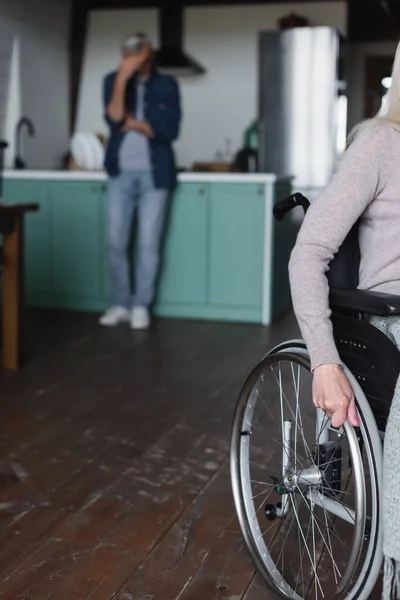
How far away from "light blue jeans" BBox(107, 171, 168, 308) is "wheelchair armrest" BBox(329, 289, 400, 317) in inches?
130

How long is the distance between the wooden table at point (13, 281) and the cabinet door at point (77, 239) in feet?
4.86

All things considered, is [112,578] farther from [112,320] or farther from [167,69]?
[167,69]

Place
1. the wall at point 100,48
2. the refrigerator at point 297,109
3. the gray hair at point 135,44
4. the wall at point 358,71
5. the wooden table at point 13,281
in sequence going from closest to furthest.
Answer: the wooden table at point 13,281 → the gray hair at point 135,44 → the refrigerator at point 297,109 → the wall at point 100,48 → the wall at point 358,71

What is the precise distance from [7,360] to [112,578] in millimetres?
2014

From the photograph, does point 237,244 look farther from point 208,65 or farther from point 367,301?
point 367,301

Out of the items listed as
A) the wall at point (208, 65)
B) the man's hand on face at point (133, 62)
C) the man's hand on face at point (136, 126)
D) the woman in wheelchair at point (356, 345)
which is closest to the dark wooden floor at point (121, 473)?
the woman in wheelchair at point (356, 345)

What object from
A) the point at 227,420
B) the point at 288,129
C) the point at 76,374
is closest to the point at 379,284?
the point at 227,420

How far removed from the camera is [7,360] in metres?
3.72

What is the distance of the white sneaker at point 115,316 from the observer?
4.83 m

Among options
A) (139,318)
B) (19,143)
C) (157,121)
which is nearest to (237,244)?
(139,318)

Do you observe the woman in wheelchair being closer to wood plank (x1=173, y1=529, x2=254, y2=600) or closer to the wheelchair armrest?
the wheelchair armrest

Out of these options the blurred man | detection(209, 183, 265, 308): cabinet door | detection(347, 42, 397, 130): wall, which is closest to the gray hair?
the blurred man

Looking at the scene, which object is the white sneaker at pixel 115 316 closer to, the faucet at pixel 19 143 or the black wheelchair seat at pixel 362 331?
the faucet at pixel 19 143

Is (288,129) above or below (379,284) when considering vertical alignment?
above
